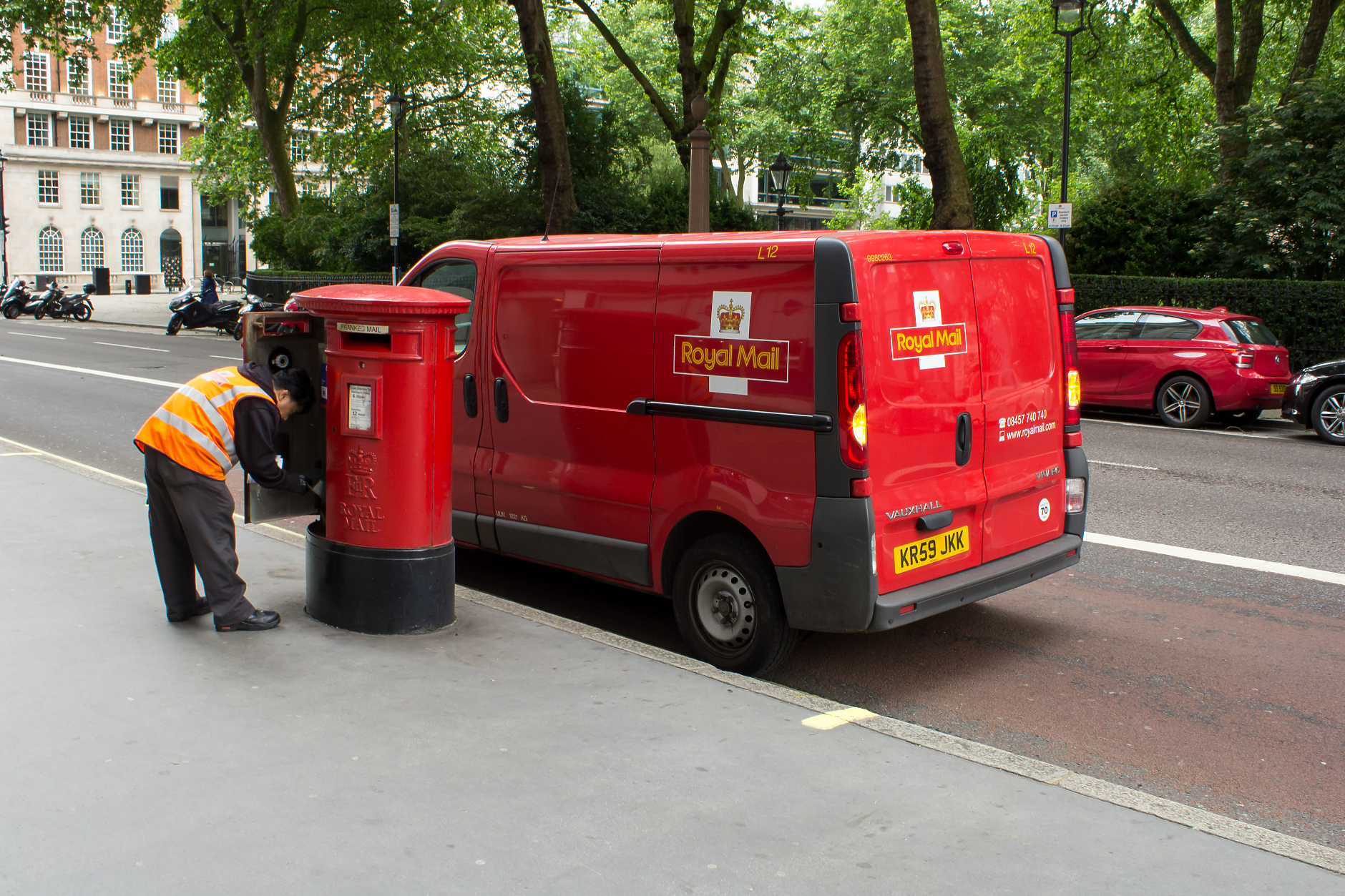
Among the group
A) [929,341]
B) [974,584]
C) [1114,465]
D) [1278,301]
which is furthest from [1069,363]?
[1278,301]

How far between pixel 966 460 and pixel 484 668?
88.3 inches

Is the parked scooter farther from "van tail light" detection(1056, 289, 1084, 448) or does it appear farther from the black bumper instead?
the black bumper

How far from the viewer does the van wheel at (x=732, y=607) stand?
5.05 meters

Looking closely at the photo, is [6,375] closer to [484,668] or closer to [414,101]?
[484,668]

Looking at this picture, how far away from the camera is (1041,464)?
225 inches

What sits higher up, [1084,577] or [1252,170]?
[1252,170]

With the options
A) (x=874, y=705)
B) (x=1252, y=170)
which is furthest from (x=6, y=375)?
(x=1252, y=170)

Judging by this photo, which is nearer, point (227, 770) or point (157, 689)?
point (227, 770)

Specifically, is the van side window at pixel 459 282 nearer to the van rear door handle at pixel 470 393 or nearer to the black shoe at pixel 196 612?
the van rear door handle at pixel 470 393

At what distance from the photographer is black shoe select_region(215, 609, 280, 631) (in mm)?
5164

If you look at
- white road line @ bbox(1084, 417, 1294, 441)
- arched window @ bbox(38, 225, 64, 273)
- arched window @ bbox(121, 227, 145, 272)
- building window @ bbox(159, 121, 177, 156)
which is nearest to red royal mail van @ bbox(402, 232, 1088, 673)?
white road line @ bbox(1084, 417, 1294, 441)

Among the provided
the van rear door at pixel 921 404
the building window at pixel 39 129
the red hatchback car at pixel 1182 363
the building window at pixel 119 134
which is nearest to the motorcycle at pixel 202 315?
the red hatchback car at pixel 1182 363

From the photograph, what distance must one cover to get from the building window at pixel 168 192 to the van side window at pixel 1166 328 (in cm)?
7287

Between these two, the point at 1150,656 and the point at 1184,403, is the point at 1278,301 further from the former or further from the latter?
the point at 1150,656
